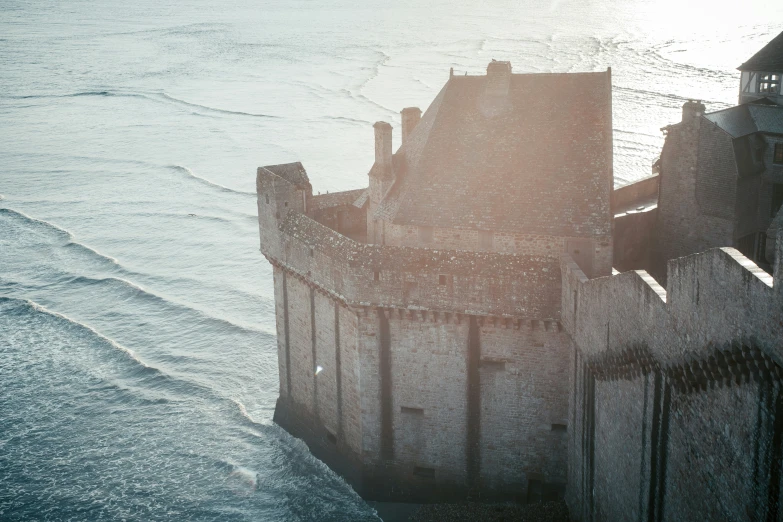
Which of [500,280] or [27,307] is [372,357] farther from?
[27,307]

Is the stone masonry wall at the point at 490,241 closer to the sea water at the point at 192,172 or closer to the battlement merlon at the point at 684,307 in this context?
the battlement merlon at the point at 684,307

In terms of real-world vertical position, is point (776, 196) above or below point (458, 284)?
above

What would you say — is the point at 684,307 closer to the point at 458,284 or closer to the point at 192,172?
the point at 458,284

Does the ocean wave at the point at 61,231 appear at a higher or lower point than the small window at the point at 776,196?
lower

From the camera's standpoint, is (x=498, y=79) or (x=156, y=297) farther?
(x=156, y=297)

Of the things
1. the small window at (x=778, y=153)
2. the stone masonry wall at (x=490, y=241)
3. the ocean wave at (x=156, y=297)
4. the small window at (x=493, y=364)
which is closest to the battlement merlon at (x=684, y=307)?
the stone masonry wall at (x=490, y=241)

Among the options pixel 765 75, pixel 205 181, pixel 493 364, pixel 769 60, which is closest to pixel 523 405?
pixel 493 364

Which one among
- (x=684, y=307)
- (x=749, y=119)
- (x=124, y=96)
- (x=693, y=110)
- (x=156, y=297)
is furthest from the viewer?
(x=124, y=96)
